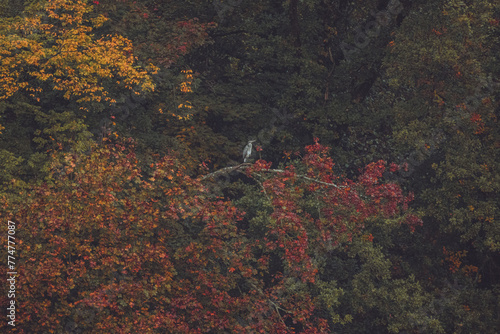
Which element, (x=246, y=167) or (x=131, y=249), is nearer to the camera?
(x=131, y=249)

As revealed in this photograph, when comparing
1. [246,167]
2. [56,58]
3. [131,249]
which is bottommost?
[131,249]

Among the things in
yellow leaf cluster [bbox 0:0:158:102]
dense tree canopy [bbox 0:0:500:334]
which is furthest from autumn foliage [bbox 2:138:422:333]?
yellow leaf cluster [bbox 0:0:158:102]

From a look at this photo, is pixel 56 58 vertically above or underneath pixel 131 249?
above

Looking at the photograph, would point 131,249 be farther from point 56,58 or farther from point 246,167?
point 56,58

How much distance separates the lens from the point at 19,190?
1101cm

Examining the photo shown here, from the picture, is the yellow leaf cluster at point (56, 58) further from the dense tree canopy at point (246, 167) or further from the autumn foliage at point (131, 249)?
the autumn foliage at point (131, 249)

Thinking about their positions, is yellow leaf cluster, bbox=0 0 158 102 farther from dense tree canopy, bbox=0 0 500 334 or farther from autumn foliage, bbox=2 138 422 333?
autumn foliage, bbox=2 138 422 333

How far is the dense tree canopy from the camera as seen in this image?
10.1 metres

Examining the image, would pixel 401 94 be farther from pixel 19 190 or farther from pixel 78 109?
pixel 19 190

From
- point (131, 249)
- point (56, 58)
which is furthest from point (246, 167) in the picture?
point (56, 58)

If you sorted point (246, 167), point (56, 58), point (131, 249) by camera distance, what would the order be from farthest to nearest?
point (246, 167) → point (56, 58) → point (131, 249)

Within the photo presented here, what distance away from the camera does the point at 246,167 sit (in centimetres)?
1241

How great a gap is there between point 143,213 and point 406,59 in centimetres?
945

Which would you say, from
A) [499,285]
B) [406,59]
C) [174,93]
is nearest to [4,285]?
[174,93]
